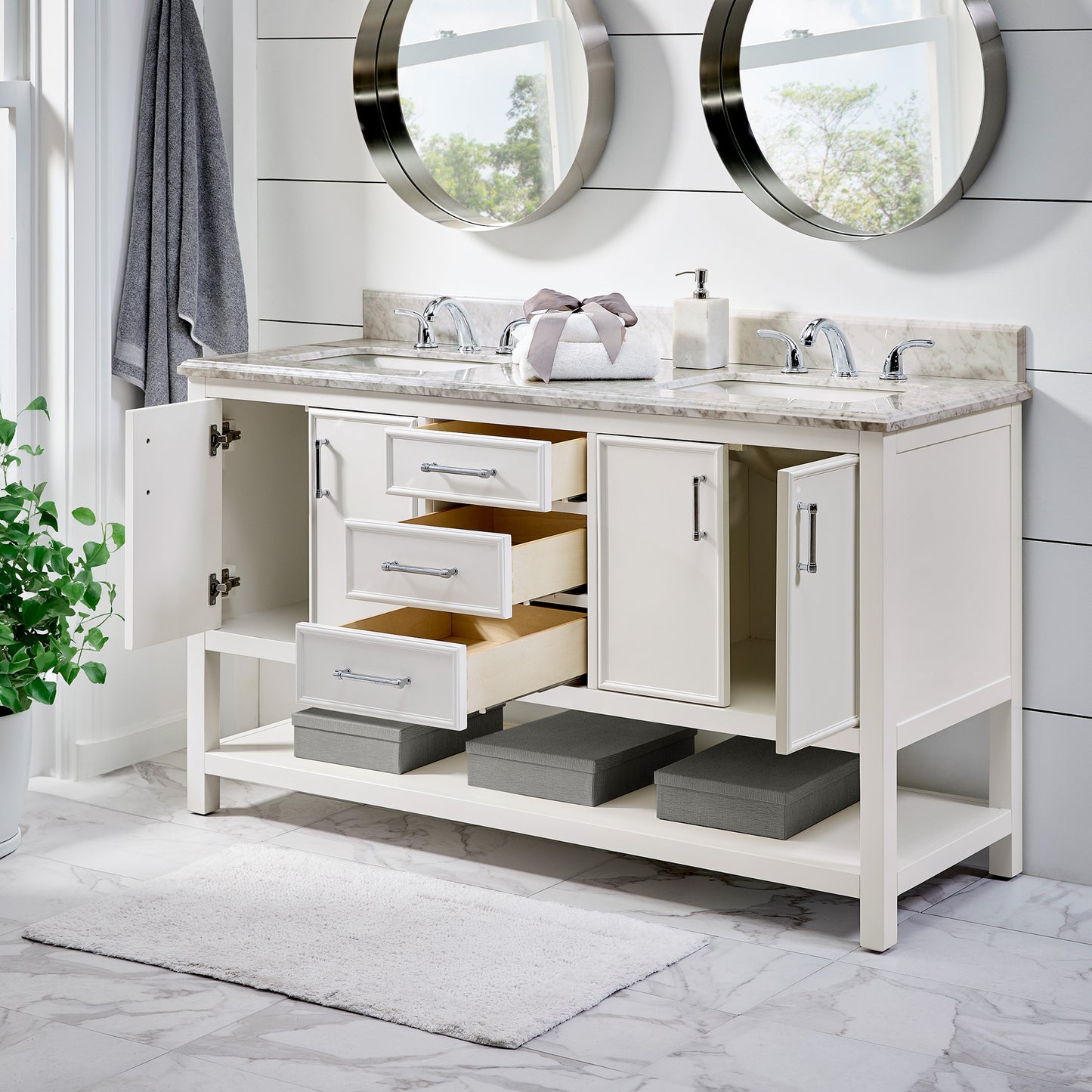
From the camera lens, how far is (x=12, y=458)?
278 cm

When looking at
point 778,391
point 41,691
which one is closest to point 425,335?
point 778,391

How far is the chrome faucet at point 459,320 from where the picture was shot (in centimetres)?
308

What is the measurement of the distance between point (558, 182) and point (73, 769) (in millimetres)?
1473

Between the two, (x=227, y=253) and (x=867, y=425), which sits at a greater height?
(x=227, y=253)

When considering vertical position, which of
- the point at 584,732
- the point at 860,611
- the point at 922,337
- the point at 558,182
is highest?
the point at 558,182

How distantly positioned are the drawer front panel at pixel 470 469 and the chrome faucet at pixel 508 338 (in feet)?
1.43

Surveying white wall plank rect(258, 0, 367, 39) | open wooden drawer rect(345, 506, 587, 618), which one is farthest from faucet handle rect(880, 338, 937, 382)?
white wall plank rect(258, 0, 367, 39)

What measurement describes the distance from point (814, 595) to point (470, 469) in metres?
0.59

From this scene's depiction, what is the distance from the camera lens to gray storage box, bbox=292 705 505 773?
9.32 ft

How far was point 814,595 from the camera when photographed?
229 centimetres

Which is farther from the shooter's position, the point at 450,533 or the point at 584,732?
the point at 584,732

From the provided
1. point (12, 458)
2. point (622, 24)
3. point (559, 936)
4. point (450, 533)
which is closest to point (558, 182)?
point (622, 24)

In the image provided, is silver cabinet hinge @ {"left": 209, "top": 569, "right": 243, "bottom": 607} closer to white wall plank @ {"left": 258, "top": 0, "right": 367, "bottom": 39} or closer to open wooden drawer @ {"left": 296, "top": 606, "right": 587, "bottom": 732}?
open wooden drawer @ {"left": 296, "top": 606, "right": 587, "bottom": 732}

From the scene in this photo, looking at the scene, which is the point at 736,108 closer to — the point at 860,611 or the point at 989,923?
the point at 860,611
